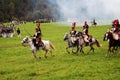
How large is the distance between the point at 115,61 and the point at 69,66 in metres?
3.37

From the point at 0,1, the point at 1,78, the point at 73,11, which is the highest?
the point at 0,1

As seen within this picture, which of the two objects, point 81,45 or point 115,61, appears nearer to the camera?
point 115,61

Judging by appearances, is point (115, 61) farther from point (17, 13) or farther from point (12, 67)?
point (17, 13)

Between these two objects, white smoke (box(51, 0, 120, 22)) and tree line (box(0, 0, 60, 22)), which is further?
tree line (box(0, 0, 60, 22))

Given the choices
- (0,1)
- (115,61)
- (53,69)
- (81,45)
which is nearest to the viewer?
(53,69)

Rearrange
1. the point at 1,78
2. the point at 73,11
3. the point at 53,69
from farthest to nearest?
the point at 73,11 → the point at 53,69 → the point at 1,78

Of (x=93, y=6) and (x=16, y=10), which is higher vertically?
(x=16, y=10)

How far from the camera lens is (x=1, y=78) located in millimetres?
19984

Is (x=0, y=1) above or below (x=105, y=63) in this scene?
above

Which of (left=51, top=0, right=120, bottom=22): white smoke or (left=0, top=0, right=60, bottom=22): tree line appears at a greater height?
(left=0, top=0, right=60, bottom=22): tree line

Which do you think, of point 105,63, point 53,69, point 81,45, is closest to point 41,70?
point 53,69

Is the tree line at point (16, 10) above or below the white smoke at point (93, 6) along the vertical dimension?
above

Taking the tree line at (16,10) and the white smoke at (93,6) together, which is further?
the tree line at (16,10)

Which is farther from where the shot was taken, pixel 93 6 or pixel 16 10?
pixel 16 10
